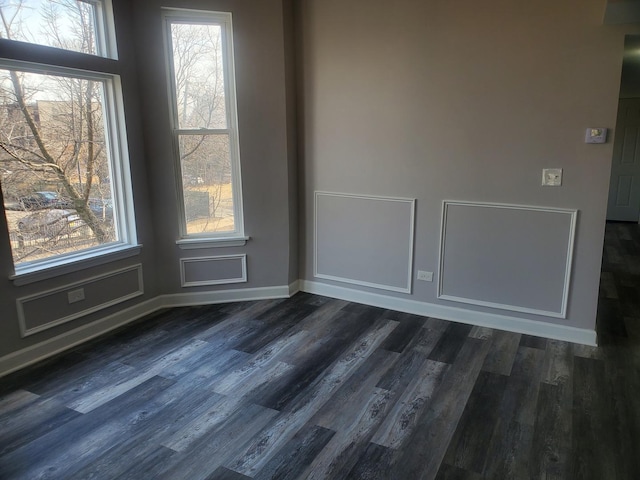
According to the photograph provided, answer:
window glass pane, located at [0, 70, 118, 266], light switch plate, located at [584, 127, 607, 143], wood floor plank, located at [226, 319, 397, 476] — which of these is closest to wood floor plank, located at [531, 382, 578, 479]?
wood floor plank, located at [226, 319, 397, 476]

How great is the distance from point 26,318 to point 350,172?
104 inches

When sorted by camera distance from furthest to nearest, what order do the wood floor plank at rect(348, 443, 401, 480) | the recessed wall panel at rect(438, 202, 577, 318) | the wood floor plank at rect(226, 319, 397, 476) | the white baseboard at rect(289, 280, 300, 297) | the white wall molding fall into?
the white baseboard at rect(289, 280, 300, 297)
the white wall molding
the recessed wall panel at rect(438, 202, 577, 318)
the wood floor plank at rect(226, 319, 397, 476)
the wood floor plank at rect(348, 443, 401, 480)

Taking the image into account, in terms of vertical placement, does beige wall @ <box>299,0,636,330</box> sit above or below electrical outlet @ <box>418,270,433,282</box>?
above

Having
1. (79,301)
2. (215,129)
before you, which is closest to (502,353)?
(215,129)

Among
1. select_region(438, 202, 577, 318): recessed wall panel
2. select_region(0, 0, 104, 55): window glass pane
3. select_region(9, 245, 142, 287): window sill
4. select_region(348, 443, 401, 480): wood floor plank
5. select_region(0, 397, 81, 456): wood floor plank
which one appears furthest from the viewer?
select_region(438, 202, 577, 318): recessed wall panel

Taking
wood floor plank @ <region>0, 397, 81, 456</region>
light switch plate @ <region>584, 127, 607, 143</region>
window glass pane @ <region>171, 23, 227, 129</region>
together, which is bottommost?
wood floor plank @ <region>0, 397, 81, 456</region>

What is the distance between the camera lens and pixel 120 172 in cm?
352

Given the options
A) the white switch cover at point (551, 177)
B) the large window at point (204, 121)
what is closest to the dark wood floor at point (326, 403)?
the large window at point (204, 121)

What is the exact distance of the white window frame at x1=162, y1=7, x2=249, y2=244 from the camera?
355 cm

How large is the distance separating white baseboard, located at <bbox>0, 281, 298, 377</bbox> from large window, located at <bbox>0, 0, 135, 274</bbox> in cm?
54

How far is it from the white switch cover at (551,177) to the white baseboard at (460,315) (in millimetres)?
1037

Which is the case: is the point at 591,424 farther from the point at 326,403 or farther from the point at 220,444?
the point at 220,444

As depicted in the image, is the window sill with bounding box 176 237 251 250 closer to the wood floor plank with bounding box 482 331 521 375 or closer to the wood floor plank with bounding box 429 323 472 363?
the wood floor plank with bounding box 429 323 472 363

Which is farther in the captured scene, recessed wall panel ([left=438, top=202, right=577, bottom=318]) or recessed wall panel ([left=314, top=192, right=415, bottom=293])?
recessed wall panel ([left=314, top=192, right=415, bottom=293])
